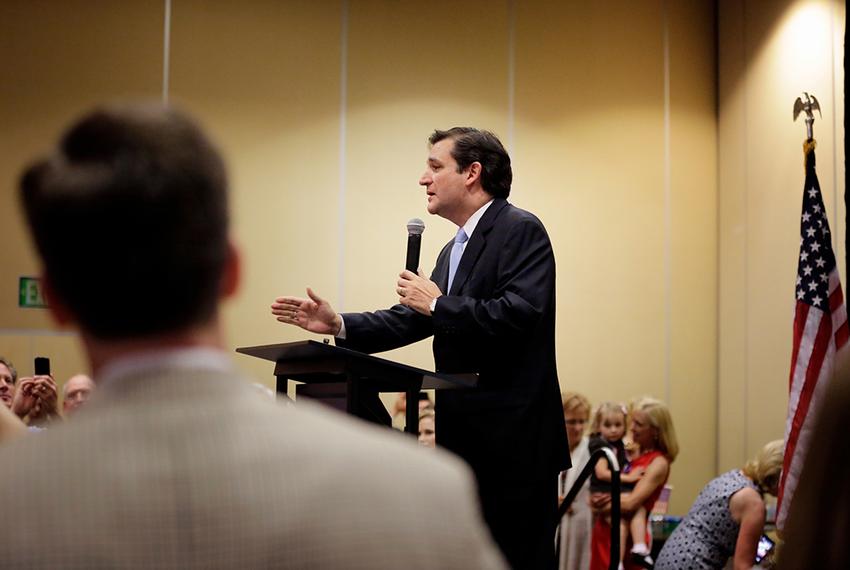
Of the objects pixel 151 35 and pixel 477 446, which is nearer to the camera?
pixel 477 446

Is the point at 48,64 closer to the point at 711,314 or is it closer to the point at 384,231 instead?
the point at 384,231

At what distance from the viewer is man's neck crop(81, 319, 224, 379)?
85 centimetres

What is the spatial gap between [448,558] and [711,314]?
7.20 metres

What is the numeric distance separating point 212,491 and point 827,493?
20.4 inches

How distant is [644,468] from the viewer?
6055 millimetres

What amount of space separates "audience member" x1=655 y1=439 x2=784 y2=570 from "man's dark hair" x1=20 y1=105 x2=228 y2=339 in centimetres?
416

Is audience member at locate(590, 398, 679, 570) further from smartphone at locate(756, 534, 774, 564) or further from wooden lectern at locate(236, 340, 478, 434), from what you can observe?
wooden lectern at locate(236, 340, 478, 434)

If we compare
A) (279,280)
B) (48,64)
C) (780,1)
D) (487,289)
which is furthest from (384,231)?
(487,289)

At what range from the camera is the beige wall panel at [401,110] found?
715 centimetres

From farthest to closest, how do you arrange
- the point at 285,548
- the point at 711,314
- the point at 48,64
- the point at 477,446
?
the point at 711,314, the point at 48,64, the point at 477,446, the point at 285,548

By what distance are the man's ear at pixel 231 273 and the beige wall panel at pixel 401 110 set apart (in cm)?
617

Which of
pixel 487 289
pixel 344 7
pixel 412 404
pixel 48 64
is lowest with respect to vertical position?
pixel 412 404

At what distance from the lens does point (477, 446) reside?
→ 127 inches

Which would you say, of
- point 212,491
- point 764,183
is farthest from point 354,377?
point 764,183
